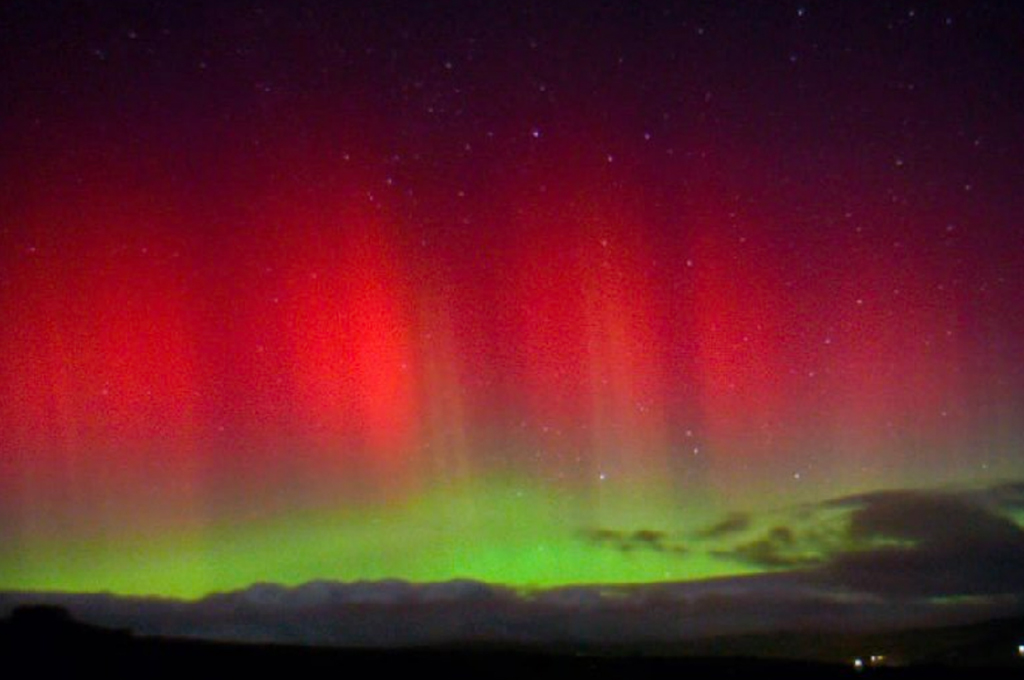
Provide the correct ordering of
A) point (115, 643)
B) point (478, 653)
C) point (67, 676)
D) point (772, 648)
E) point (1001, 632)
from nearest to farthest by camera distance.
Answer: point (67, 676) → point (115, 643) → point (478, 653) → point (772, 648) → point (1001, 632)

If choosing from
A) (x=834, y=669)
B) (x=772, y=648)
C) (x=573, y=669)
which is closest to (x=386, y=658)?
(x=573, y=669)

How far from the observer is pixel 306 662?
2416 cm

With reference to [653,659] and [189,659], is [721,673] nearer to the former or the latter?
[653,659]

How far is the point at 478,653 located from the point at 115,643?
337 inches

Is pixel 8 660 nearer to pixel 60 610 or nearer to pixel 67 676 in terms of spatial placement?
pixel 67 676

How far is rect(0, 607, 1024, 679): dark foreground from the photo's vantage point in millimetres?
21703

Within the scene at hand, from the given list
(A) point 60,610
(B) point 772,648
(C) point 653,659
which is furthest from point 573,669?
(B) point 772,648

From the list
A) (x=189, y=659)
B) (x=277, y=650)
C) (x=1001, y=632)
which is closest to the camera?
(x=189, y=659)

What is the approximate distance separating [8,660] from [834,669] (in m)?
16.2

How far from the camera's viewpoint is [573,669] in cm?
2798

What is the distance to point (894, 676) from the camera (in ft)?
85.6

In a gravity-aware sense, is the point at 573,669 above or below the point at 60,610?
below

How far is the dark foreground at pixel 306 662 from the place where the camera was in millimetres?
21703

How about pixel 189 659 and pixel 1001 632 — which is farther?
pixel 1001 632
